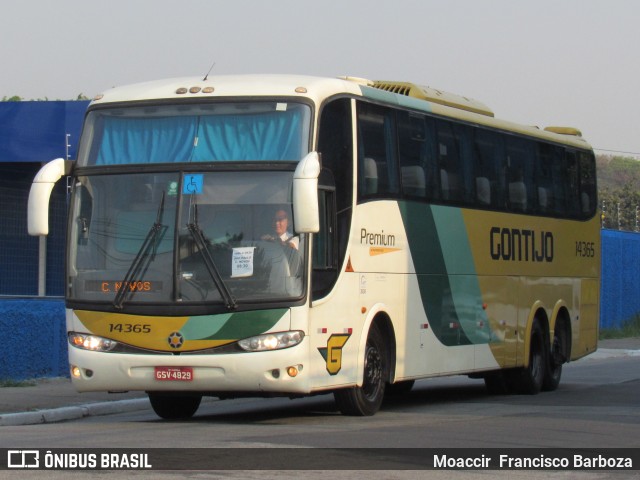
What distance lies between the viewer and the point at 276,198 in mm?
13508

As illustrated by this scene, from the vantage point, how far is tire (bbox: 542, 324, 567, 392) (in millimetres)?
20781

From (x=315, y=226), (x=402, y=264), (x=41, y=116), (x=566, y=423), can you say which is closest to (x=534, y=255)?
(x=402, y=264)

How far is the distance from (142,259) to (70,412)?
3.20m

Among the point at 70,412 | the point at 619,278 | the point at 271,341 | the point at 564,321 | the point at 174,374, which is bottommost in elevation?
the point at 70,412

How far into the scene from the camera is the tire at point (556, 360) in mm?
20781

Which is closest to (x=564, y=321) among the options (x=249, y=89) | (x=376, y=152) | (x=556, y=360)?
(x=556, y=360)

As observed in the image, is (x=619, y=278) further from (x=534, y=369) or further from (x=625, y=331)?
(x=534, y=369)

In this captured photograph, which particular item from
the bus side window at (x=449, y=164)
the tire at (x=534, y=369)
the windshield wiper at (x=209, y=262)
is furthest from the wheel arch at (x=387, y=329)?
the tire at (x=534, y=369)

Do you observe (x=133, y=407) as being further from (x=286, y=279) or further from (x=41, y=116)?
(x=41, y=116)

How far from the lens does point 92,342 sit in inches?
544

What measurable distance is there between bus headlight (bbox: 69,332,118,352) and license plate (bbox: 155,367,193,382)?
600 mm

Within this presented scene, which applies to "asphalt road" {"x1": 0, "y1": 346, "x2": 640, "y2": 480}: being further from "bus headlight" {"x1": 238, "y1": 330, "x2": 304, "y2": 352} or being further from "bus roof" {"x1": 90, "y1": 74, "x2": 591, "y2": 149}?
"bus roof" {"x1": 90, "y1": 74, "x2": 591, "y2": 149}

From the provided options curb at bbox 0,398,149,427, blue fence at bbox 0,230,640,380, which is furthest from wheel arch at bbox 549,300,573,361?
blue fence at bbox 0,230,640,380

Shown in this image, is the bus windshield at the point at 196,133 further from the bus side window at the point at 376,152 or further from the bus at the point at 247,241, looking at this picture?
the bus side window at the point at 376,152
